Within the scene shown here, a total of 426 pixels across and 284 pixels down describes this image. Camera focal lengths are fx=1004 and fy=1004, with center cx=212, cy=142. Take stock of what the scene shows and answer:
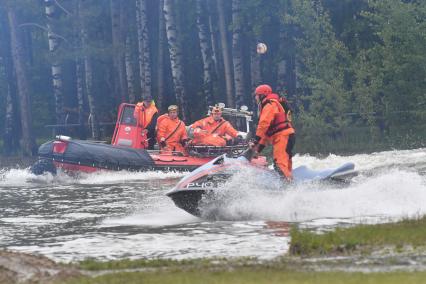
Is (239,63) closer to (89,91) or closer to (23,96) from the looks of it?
(89,91)

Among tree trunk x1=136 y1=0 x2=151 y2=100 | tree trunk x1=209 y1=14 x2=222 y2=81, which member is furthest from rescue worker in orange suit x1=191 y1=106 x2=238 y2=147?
tree trunk x1=209 y1=14 x2=222 y2=81

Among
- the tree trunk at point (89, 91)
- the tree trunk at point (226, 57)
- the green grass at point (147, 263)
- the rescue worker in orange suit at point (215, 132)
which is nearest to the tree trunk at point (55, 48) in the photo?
the tree trunk at point (89, 91)

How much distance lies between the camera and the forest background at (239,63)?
3491 cm

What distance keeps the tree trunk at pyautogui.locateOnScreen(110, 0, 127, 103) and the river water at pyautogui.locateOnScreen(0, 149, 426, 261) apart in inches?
895

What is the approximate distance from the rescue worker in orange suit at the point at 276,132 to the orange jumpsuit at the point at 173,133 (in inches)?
425

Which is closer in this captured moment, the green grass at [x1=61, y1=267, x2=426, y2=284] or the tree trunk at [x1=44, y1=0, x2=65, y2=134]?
the green grass at [x1=61, y1=267, x2=426, y2=284]

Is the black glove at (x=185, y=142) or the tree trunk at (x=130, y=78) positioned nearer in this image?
the black glove at (x=185, y=142)

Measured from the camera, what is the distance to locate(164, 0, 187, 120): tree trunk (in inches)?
1570

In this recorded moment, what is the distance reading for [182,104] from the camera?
134ft

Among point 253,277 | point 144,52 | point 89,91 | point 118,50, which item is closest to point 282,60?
point 144,52

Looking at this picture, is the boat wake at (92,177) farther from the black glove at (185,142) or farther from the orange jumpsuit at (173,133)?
the orange jumpsuit at (173,133)

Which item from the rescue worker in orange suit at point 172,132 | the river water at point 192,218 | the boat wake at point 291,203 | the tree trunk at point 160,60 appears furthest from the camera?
the tree trunk at point 160,60

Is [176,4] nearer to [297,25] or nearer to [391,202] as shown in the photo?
[297,25]

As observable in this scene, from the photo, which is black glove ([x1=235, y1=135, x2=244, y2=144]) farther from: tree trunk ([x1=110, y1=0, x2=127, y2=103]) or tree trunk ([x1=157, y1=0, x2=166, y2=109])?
tree trunk ([x1=157, y1=0, x2=166, y2=109])
